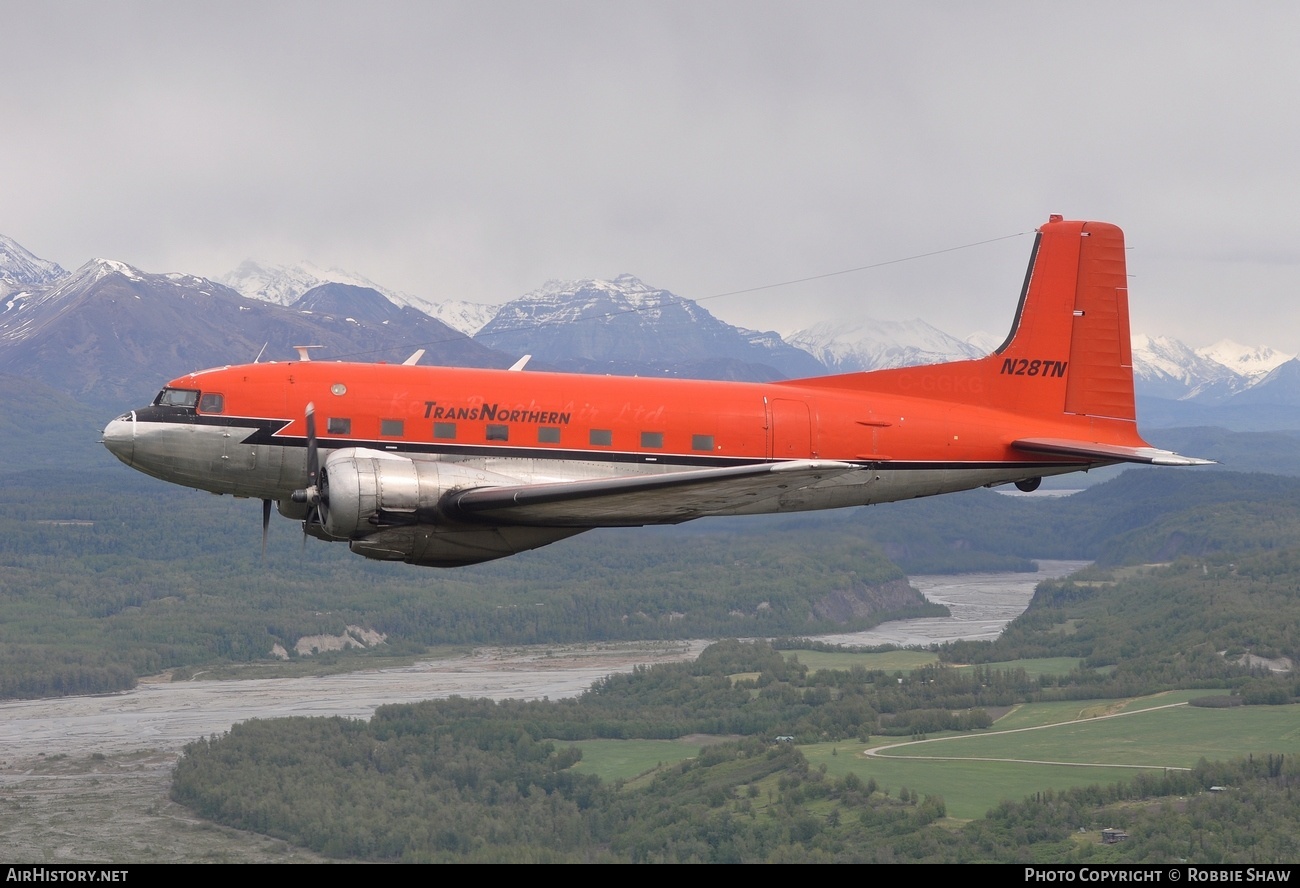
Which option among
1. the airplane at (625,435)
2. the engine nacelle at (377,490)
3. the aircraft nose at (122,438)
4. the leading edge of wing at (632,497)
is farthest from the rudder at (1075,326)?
the aircraft nose at (122,438)

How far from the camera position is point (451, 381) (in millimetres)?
37562

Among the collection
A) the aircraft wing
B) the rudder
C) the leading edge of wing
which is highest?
the rudder

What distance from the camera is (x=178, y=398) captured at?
38000mm

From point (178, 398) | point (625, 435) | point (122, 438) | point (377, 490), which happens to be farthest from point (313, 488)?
point (625, 435)

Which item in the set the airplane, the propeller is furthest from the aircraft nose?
the propeller

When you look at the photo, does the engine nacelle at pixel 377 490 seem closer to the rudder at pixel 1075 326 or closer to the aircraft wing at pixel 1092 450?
the aircraft wing at pixel 1092 450

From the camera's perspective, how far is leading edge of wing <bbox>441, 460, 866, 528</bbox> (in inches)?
1280

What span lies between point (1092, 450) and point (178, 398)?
2658 centimetres

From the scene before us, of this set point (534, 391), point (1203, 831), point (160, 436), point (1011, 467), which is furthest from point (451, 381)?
point (1203, 831)

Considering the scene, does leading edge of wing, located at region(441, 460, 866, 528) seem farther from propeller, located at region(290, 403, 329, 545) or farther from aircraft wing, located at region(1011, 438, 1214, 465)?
aircraft wing, located at region(1011, 438, 1214, 465)

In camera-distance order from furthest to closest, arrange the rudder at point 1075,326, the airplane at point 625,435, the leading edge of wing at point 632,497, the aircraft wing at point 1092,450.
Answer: the rudder at point 1075,326 → the aircraft wing at point 1092,450 → the airplane at point 625,435 → the leading edge of wing at point 632,497

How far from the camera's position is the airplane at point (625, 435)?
114ft

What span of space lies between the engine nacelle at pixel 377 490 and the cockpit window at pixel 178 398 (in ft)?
17.4

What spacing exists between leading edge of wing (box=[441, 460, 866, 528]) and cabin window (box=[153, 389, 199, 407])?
28.0 feet
